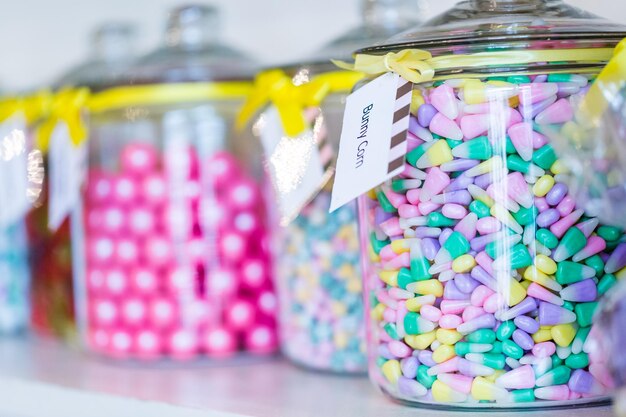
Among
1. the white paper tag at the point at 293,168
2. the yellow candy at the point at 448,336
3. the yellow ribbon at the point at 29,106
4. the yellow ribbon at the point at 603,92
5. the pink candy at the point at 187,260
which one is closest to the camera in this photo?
the yellow ribbon at the point at 603,92

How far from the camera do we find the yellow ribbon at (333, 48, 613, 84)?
0.67 m

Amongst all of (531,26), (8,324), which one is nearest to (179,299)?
(8,324)

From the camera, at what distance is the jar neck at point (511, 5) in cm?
72

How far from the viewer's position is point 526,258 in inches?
26.2

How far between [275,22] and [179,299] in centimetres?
41

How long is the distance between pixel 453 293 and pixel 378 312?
0.27 ft

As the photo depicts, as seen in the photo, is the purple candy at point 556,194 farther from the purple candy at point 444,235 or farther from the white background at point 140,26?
the white background at point 140,26

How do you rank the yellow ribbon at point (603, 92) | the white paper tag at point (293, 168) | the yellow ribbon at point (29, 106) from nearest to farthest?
the yellow ribbon at point (603, 92) → the white paper tag at point (293, 168) → the yellow ribbon at point (29, 106)

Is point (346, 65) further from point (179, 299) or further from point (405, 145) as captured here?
point (179, 299)

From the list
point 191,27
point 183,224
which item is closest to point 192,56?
point 191,27

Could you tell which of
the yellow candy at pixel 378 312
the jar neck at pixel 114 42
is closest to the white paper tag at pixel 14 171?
the jar neck at pixel 114 42

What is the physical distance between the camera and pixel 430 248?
2.26 feet

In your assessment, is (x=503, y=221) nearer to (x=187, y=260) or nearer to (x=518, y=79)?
(x=518, y=79)

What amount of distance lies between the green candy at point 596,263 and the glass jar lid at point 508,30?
0.14 metres
